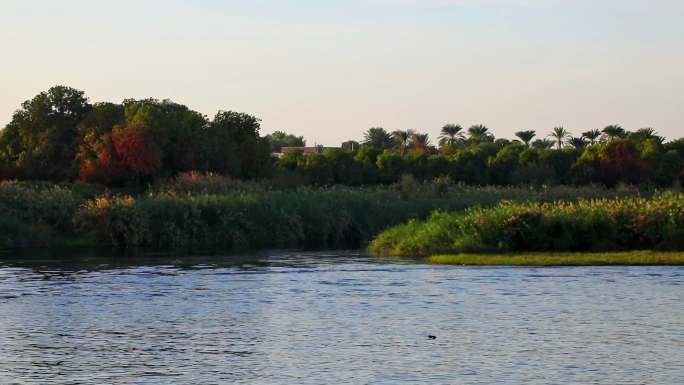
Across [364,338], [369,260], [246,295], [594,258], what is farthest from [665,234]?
[364,338]

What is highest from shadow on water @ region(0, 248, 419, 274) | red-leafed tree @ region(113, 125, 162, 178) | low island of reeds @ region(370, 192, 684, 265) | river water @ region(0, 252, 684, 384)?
red-leafed tree @ region(113, 125, 162, 178)

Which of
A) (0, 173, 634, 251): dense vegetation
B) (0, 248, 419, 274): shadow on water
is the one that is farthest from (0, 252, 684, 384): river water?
(0, 173, 634, 251): dense vegetation

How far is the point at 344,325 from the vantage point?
31219 millimetres

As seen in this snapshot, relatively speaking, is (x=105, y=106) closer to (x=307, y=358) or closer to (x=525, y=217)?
(x=525, y=217)

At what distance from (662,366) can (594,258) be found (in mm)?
23488

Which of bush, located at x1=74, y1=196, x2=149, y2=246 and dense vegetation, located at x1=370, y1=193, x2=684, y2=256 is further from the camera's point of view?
bush, located at x1=74, y1=196, x2=149, y2=246

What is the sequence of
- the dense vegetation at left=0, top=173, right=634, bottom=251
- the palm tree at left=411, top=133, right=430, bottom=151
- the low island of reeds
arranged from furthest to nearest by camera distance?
the palm tree at left=411, top=133, right=430, bottom=151 → the dense vegetation at left=0, top=173, right=634, bottom=251 → the low island of reeds

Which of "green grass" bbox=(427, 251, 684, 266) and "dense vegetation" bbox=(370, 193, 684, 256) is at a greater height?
"dense vegetation" bbox=(370, 193, 684, 256)

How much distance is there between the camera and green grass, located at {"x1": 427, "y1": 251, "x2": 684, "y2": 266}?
46844mm

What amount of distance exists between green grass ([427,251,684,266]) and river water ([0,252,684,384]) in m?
1.54

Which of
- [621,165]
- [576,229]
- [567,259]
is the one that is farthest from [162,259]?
[621,165]

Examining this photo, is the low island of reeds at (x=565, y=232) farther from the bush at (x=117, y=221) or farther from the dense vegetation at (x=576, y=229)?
the bush at (x=117, y=221)

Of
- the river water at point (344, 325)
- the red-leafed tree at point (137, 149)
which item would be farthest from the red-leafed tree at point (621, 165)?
the river water at point (344, 325)

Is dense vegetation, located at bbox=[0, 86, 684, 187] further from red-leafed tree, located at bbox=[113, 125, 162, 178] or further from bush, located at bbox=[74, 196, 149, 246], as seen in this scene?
bush, located at bbox=[74, 196, 149, 246]
